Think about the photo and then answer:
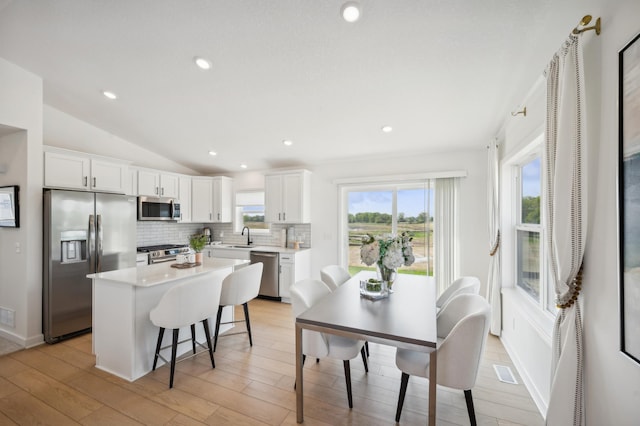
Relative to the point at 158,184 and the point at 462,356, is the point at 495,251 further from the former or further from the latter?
Result: the point at 158,184

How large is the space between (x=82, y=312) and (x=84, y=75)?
2776 mm

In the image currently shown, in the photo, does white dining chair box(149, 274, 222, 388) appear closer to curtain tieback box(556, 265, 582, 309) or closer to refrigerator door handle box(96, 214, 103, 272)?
refrigerator door handle box(96, 214, 103, 272)

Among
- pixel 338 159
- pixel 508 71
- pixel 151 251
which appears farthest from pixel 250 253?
pixel 508 71

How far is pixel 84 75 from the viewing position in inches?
118

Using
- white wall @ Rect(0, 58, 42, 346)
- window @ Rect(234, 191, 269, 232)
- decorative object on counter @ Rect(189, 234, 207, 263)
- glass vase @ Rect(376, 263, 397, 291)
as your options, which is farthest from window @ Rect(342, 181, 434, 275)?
white wall @ Rect(0, 58, 42, 346)

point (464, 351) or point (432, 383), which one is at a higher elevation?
point (464, 351)

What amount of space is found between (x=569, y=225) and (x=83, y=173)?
4.91 m

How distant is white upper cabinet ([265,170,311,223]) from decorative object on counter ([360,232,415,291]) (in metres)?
2.61

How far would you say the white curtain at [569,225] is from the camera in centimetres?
128

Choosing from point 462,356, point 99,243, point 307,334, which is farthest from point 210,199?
Answer: point 462,356

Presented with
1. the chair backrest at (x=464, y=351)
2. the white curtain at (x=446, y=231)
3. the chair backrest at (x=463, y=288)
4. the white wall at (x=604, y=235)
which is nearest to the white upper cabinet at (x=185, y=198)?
the white curtain at (x=446, y=231)

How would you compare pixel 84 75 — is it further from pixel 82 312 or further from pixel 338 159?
pixel 338 159

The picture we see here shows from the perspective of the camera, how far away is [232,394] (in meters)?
2.13

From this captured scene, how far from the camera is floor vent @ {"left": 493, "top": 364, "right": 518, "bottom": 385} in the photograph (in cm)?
232
